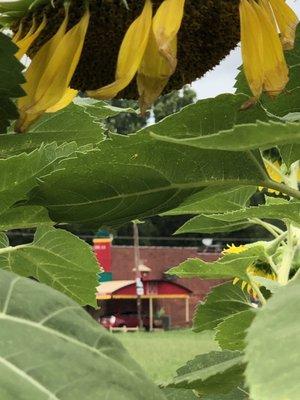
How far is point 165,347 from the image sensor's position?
550 inches

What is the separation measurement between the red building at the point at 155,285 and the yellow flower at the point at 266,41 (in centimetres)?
1543

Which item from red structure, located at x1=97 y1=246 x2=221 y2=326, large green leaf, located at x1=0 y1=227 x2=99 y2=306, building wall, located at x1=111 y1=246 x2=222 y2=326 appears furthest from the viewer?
building wall, located at x1=111 y1=246 x2=222 y2=326

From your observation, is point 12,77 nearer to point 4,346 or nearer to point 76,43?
point 76,43

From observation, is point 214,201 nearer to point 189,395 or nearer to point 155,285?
point 189,395

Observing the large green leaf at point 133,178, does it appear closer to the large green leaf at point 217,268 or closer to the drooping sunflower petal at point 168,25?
the drooping sunflower petal at point 168,25

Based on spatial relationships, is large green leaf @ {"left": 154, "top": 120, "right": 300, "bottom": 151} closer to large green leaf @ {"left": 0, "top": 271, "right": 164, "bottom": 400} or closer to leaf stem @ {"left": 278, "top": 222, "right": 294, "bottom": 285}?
large green leaf @ {"left": 0, "top": 271, "right": 164, "bottom": 400}

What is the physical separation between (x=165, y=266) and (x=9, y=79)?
18.9 m

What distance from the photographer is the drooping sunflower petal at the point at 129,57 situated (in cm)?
56

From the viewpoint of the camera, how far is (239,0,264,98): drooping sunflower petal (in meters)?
0.56

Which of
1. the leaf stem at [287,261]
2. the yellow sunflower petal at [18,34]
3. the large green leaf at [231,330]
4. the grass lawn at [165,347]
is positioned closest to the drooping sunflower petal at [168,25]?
the yellow sunflower petal at [18,34]

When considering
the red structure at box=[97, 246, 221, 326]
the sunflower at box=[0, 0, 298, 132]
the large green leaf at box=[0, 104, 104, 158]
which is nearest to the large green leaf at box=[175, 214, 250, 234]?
the large green leaf at box=[0, 104, 104, 158]

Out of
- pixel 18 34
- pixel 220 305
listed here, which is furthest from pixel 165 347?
pixel 18 34

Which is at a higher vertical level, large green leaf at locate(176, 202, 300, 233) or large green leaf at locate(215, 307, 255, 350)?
large green leaf at locate(176, 202, 300, 233)

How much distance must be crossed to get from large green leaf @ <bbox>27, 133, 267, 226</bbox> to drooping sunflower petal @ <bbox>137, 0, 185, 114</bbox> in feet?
0.25
